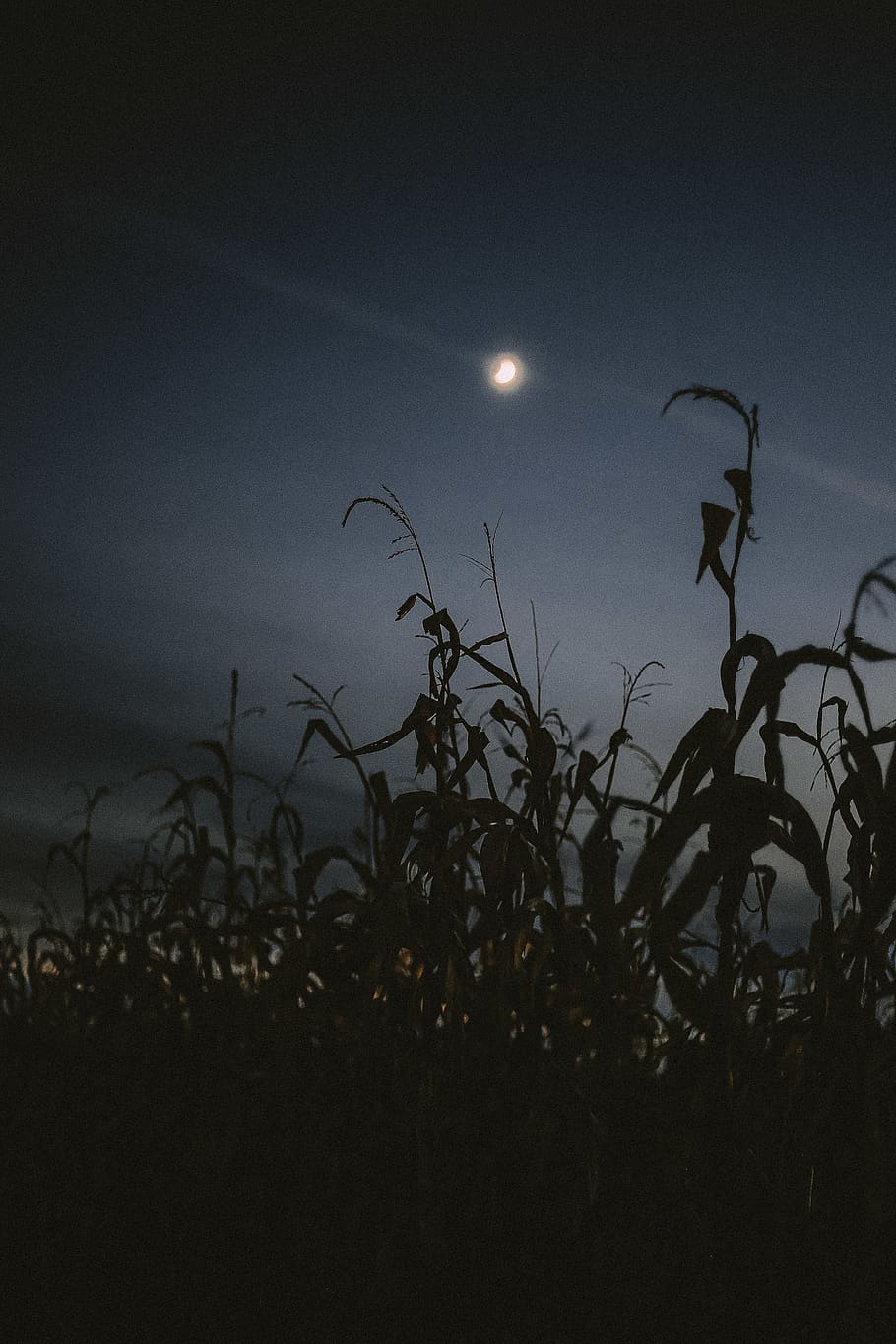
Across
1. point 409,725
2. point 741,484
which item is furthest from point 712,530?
point 409,725

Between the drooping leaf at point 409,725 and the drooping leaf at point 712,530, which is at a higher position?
the drooping leaf at point 712,530

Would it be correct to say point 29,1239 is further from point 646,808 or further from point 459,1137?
point 646,808

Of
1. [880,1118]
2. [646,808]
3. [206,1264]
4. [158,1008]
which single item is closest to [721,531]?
[646,808]

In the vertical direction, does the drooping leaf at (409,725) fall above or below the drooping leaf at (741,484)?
below

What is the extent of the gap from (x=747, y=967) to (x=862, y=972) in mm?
353

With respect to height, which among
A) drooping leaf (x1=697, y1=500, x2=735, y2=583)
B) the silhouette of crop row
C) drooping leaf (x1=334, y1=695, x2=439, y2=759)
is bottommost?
the silhouette of crop row

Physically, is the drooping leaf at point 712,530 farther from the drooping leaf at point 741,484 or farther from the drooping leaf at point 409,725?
the drooping leaf at point 409,725

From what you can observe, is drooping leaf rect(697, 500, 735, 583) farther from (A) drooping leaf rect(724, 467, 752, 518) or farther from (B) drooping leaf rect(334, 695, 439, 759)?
(B) drooping leaf rect(334, 695, 439, 759)

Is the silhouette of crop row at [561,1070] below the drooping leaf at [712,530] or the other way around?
below

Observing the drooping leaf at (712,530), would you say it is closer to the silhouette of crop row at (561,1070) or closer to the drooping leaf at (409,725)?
the silhouette of crop row at (561,1070)

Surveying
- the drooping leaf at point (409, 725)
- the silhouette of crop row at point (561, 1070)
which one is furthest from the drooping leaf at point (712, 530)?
the drooping leaf at point (409, 725)

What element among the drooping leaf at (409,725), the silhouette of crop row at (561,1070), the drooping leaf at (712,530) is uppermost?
the drooping leaf at (712,530)

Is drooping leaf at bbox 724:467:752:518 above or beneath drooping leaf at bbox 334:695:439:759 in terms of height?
above

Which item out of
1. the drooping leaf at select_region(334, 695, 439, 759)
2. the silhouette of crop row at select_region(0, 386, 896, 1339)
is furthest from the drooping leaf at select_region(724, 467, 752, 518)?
the drooping leaf at select_region(334, 695, 439, 759)
